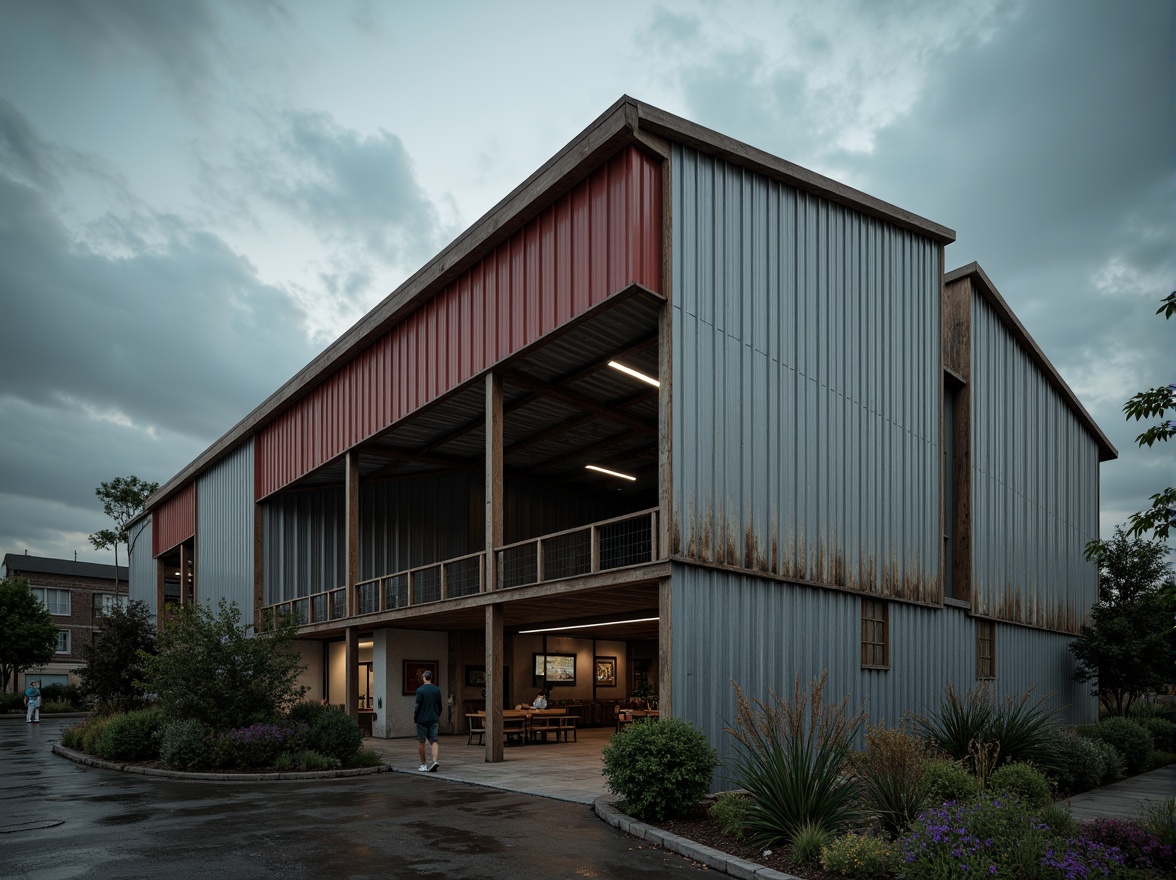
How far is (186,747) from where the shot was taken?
55.6 ft

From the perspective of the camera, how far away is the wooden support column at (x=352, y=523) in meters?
25.0

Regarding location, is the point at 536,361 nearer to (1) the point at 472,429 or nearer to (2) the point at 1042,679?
(1) the point at 472,429

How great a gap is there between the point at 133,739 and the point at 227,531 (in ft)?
48.0

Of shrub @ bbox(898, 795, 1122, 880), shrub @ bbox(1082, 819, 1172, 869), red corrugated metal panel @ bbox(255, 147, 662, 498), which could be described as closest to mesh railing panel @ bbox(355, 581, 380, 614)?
red corrugated metal panel @ bbox(255, 147, 662, 498)

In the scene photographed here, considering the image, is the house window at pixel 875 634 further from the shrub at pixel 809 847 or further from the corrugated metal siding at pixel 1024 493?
the shrub at pixel 809 847

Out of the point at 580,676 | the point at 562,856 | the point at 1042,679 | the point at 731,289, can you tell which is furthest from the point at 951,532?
the point at 562,856

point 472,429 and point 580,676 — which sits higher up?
point 472,429

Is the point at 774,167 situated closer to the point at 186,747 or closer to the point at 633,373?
the point at 633,373

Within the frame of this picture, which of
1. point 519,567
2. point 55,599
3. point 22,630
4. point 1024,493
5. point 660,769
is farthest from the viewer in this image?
point 55,599

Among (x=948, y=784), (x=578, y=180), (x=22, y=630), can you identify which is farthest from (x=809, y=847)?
(x=22, y=630)

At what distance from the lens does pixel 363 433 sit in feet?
78.8

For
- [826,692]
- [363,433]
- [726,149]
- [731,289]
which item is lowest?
[826,692]

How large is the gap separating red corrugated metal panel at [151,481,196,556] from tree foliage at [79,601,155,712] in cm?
896

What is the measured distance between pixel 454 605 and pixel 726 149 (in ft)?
35.1
